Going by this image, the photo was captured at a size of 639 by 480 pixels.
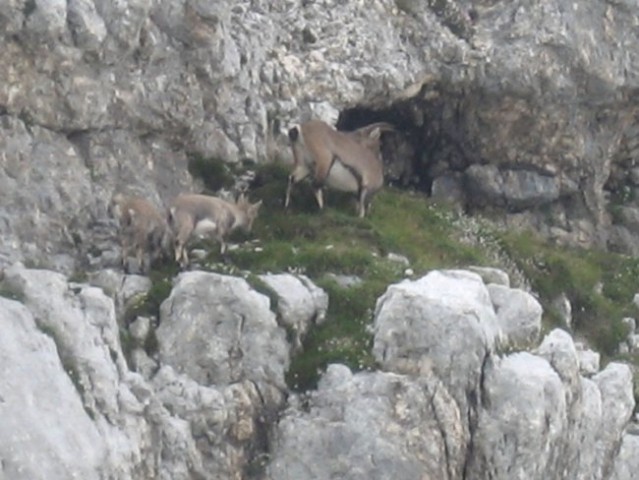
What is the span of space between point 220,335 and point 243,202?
4056 millimetres

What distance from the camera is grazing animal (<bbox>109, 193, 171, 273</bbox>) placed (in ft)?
78.4

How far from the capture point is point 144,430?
68.5 ft

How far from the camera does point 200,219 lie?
24609 mm

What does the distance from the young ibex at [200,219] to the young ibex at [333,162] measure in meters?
1.48

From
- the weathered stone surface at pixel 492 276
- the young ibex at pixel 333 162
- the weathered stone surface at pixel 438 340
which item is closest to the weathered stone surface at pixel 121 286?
the weathered stone surface at pixel 438 340

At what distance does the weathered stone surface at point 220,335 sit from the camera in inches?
875

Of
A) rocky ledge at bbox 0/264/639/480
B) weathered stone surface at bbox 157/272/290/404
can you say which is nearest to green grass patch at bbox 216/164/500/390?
rocky ledge at bbox 0/264/639/480

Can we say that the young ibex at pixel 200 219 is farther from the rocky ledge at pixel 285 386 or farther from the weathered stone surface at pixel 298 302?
the weathered stone surface at pixel 298 302

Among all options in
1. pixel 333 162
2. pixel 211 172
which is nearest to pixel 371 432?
pixel 333 162

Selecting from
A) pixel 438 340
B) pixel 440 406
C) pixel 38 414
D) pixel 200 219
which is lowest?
pixel 440 406

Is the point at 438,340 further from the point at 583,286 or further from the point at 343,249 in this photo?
the point at 583,286

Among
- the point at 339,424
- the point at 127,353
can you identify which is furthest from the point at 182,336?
the point at 339,424

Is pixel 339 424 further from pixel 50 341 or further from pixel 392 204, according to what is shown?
pixel 392 204

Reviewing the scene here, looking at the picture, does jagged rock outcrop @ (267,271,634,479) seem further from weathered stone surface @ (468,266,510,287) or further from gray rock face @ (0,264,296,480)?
weathered stone surface @ (468,266,510,287)
